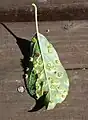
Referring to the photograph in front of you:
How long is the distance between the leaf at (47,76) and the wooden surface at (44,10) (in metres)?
0.07

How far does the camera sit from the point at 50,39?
1371 mm

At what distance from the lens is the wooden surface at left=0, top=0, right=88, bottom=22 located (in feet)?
4.46

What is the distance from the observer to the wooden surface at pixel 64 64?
1.36 m

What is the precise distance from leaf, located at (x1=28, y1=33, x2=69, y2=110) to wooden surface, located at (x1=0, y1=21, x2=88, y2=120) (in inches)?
1.2

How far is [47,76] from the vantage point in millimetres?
1317

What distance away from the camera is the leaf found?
1.31 m

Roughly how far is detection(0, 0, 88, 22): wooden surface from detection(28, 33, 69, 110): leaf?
7 centimetres

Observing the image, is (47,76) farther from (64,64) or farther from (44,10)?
(44,10)

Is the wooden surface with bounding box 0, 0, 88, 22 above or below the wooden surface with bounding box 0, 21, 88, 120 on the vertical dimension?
above

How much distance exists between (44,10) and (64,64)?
0.55 feet

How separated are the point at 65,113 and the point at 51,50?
0.62 ft

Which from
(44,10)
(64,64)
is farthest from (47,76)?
(44,10)

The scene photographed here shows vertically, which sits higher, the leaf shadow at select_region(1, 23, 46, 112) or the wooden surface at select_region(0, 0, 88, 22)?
the wooden surface at select_region(0, 0, 88, 22)

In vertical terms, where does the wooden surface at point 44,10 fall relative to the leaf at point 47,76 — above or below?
above
